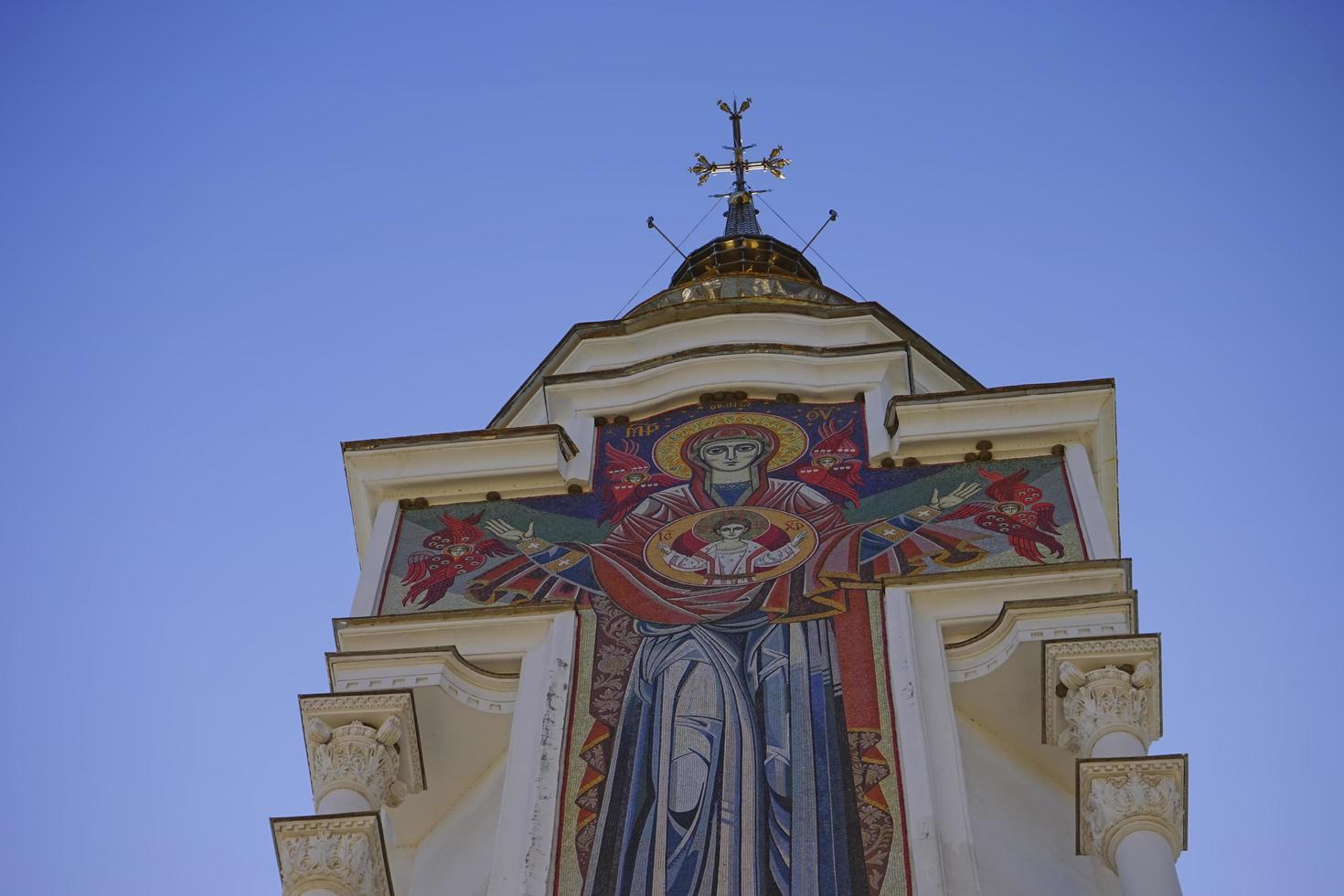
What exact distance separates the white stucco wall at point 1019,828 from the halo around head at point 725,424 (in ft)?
9.31

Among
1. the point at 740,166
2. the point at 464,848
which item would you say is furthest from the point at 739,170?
the point at 464,848

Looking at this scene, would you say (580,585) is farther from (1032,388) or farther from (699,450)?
(1032,388)

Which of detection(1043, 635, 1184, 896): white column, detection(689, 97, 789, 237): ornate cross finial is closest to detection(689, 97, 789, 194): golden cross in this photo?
detection(689, 97, 789, 237): ornate cross finial

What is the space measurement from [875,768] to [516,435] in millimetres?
4191

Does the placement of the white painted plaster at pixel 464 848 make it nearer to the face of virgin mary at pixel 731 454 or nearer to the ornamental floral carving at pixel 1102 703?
the face of virgin mary at pixel 731 454

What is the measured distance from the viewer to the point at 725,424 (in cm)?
1653

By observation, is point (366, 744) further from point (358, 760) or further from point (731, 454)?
point (731, 454)

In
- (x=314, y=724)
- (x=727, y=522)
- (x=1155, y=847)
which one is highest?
(x=727, y=522)

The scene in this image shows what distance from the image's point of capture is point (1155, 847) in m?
12.0

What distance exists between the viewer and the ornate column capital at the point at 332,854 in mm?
12281

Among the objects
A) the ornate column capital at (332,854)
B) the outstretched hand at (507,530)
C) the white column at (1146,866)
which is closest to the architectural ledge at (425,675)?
the ornate column capital at (332,854)

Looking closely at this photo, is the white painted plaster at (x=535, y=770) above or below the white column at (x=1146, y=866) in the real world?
above

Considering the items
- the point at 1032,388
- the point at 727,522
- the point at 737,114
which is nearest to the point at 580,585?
the point at 727,522

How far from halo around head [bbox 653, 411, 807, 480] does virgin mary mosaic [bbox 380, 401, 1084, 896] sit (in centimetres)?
2
